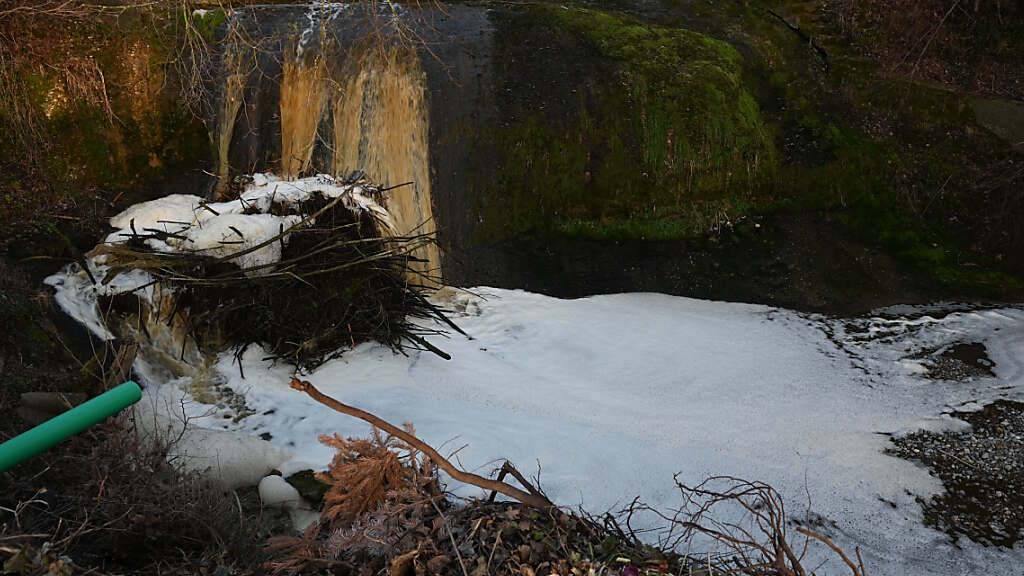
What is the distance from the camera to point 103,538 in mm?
3111

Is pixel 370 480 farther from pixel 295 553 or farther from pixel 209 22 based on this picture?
pixel 209 22

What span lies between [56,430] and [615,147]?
646 centimetres

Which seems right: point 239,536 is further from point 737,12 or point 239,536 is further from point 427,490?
point 737,12

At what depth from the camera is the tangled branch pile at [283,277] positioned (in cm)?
538

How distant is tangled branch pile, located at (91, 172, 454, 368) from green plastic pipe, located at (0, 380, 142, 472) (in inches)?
92.7

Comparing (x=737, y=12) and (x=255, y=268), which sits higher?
(x=737, y=12)

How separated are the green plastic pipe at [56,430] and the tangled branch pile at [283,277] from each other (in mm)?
2355

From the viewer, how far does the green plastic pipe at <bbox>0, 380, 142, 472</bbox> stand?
283cm

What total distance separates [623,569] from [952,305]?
5988 mm

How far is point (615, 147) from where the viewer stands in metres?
8.33

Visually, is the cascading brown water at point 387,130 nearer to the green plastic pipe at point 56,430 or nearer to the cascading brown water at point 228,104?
the cascading brown water at point 228,104

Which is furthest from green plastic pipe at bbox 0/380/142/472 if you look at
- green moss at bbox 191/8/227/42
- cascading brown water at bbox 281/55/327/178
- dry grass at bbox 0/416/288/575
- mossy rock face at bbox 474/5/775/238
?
green moss at bbox 191/8/227/42

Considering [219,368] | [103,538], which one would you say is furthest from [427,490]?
[219,368]

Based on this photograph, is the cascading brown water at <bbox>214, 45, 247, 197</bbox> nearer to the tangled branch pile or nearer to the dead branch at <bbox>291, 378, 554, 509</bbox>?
the tangled branch pile
